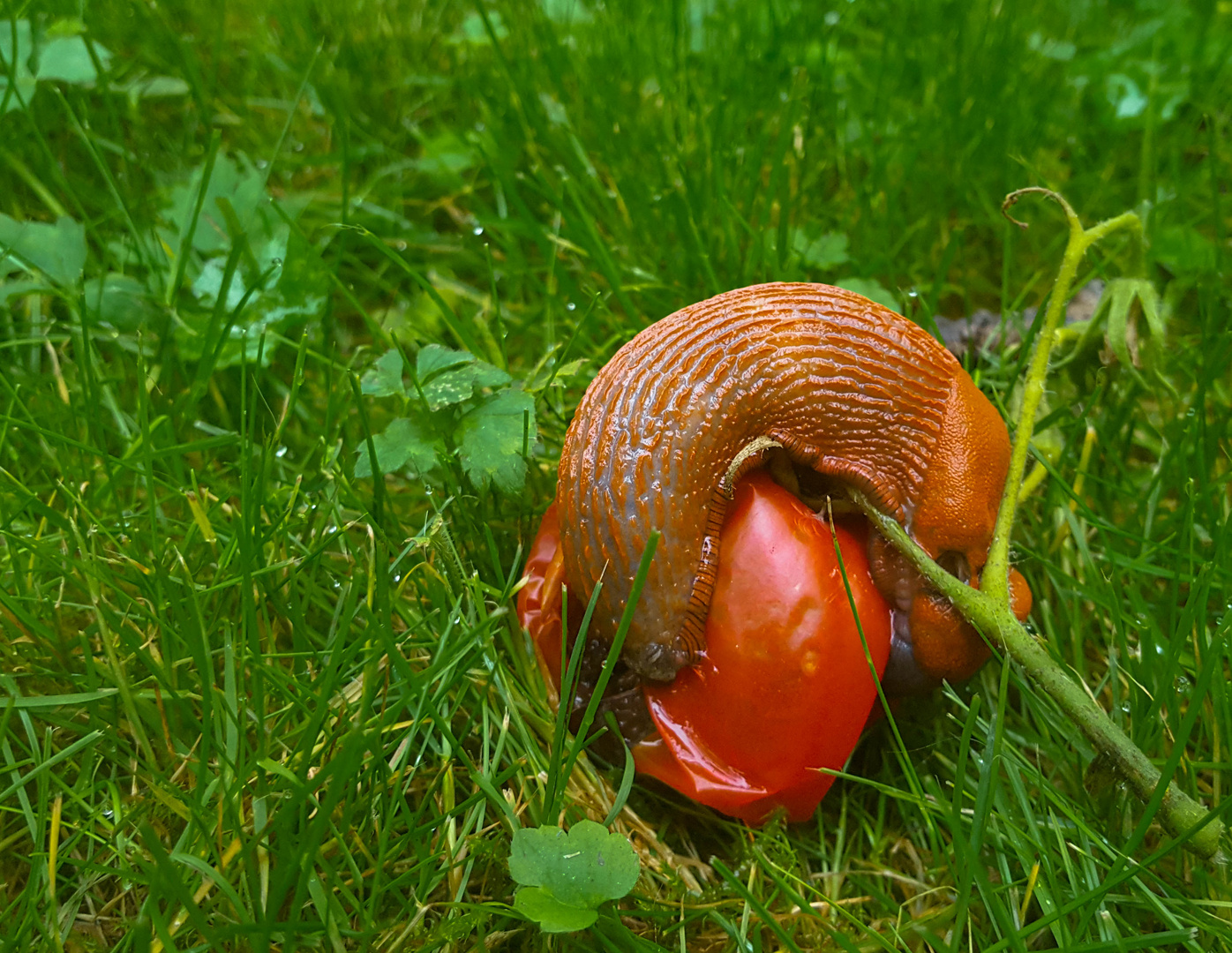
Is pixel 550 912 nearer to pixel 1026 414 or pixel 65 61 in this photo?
pixel 1026 414

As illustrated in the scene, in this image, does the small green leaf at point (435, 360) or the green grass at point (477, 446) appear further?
the small green leaf at point (435, 360)

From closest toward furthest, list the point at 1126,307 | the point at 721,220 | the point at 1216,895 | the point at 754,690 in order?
1. the point at 1216,895
2. the point at 754,690
3. the point at 1126,307
4. the point at 721,220

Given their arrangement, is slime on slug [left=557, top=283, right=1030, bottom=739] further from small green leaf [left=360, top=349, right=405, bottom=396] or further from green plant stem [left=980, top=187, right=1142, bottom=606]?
small green leaf [left=360, top=349, right=405, bottom=396]

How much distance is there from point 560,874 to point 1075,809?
3.60 ft

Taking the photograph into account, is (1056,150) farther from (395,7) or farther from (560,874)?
(560,874)

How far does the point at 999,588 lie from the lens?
1.98m

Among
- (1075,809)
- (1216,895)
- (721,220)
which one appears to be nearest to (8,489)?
(721,220)

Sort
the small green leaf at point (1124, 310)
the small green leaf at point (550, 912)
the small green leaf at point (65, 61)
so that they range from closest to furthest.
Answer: the small green leaf at point (550, 912)
the small green leaf at point (1124, 310)
the small green leaf at point (65, 61)

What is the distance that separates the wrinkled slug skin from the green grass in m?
0.31

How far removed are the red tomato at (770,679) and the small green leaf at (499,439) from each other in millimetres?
517

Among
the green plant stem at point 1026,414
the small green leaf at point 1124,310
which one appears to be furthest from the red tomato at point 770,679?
the small green leaf at point 1124,310

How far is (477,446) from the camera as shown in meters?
2.20

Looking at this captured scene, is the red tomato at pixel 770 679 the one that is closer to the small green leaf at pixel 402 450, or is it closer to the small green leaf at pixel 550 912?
the small green leaf at pixel 550 912

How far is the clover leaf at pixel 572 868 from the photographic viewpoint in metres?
1.61
